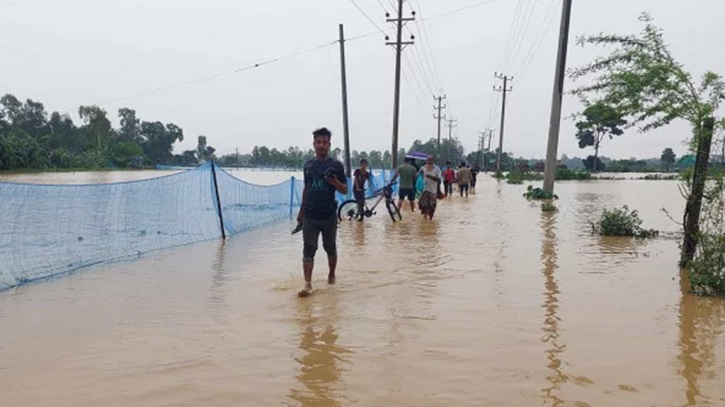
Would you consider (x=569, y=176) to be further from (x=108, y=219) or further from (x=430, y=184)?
(x=108, y=219)

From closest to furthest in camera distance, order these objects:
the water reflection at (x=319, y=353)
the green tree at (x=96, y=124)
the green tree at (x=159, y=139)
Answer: the water reflection at (x=319, y=353)
the green tree at (x=96, y=124)
the green tree at (x=159, y=139)

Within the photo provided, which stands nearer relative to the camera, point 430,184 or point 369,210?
point 430,184

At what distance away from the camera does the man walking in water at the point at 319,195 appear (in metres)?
6.19

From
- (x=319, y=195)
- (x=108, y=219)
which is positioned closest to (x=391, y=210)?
(x=108, y=219)

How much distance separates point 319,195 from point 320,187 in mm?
98

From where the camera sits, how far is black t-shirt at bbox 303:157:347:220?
6.22 meters

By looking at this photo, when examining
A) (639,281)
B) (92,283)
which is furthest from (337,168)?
(639,281)

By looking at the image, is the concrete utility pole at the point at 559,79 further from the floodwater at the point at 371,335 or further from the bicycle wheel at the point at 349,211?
the floodwater at the point at 371,335

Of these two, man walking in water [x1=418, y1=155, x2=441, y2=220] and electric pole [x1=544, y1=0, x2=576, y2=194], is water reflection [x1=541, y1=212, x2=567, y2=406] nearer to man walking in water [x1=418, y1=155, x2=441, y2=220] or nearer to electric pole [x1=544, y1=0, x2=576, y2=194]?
man walking in water [x1=418, y1=155, x2=441, y2=220]

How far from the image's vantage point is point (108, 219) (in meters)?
9.05

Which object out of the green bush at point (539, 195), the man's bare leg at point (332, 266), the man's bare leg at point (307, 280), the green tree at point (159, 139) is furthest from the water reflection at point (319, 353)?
the green tree at point (159, 139)

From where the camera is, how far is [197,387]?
358cm

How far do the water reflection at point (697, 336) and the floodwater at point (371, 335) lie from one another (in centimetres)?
2

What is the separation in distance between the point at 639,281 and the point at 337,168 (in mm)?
3943
